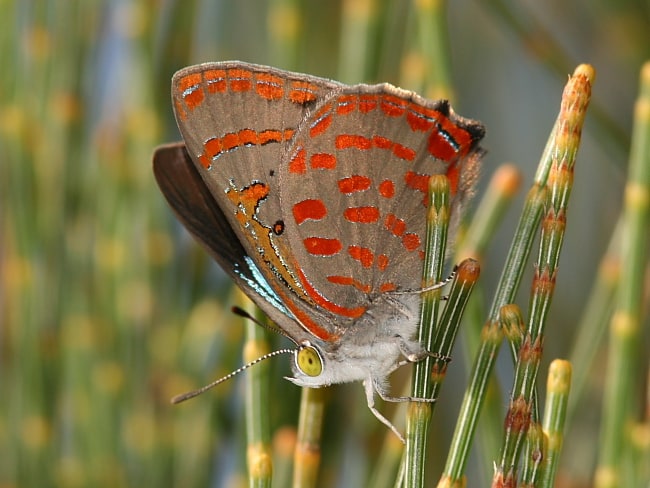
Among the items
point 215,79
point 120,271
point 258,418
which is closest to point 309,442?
point 258,418

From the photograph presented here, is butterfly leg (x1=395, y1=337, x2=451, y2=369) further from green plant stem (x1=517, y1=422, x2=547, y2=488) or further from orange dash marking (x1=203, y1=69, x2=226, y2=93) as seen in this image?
orange dash marking (x1=203, y1=69, x2=226, y2=93)

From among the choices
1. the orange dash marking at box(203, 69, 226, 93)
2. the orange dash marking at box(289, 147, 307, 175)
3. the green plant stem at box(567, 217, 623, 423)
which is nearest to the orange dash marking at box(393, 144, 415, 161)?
the orange dash marking at box(289, 147, 307, 175)

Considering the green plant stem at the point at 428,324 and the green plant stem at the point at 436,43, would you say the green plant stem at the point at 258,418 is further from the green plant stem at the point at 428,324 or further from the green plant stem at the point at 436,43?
the green plant stem at the point at 436,43

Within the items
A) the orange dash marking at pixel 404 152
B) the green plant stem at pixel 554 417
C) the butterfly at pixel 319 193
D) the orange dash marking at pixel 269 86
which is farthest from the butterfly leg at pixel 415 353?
the orange dash marking at pixel 269 86

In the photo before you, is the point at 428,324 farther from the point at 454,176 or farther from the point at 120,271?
the point at 120,271

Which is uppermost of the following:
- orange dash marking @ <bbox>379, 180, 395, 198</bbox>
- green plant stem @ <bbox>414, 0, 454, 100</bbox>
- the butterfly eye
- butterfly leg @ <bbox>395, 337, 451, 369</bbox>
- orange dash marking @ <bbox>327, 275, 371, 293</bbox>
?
green plant stem @ <bbox>414, 0, 454, 100</bbox>

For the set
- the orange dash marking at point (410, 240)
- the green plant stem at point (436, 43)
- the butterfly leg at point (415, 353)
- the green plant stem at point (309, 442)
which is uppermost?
the green plant stem at point (436, 43)

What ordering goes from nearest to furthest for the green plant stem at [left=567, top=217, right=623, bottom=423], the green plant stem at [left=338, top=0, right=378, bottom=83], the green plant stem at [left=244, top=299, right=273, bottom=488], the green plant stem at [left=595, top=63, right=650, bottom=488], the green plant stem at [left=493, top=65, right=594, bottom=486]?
1. the green plant stem at [left=493, top=65, right=594, bottom=486]
2. the green plant stem at [left=244, top=299, right=273, bottom=488]
3. the green plant stem at [left=595, top=63, right=650, bottom=488]
4. the green plant stem at [left=567, top=217, right=623, bottom=423]
5. the green plant stem at [left=338, top=0, right=378, bottom=83]
